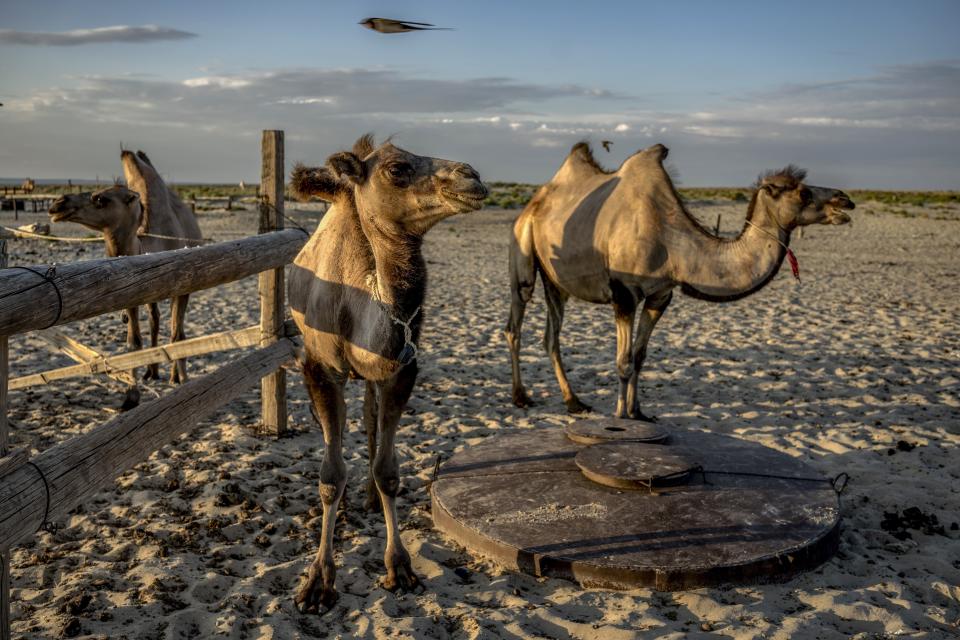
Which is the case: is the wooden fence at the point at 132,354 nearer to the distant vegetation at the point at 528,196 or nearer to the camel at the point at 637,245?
the camel at the point at 637,245

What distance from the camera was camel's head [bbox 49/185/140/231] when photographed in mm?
7230

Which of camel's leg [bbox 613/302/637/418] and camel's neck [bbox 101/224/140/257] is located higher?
camel's neck [bbox 101/224/140/257]

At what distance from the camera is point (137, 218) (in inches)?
306

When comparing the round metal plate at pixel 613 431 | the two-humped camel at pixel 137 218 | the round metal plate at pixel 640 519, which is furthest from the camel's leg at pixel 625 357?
the two-humped camel at pixel 137 218

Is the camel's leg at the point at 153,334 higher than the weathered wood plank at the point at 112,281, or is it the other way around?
the weathered wood plank at the point at 112,281

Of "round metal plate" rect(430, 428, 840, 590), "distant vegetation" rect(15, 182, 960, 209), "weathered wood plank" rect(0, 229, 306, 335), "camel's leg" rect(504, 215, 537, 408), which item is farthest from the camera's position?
"distant vegetation" rect(15, 182, 960, 209)

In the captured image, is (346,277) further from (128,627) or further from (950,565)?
(950,565)

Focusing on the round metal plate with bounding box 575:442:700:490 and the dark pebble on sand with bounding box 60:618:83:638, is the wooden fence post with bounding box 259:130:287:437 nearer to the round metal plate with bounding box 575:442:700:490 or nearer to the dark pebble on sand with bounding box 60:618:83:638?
the round metal plate with bounding box 575:442:700:490

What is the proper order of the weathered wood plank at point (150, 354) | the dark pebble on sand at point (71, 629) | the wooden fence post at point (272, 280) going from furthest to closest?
the wooden fence post at point (272, 280) < the weathered wood plank at point (150, 354) < the dark pebble on sand at point (71, 629)

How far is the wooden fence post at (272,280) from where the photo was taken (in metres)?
6.40

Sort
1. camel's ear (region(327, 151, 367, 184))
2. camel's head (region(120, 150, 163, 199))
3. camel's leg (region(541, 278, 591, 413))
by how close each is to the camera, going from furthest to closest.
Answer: camel's head (region(120, 150, 163, 199)) → camel's leg (region(541, 278, 591, 413)) → camel's ear (region(327, 151, 367, 184))

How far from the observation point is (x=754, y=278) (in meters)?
6.45

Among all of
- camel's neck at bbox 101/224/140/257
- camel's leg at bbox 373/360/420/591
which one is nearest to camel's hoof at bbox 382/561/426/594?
camel's leg at bbox 373/360/420/591

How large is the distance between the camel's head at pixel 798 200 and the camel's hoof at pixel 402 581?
14.2ft
